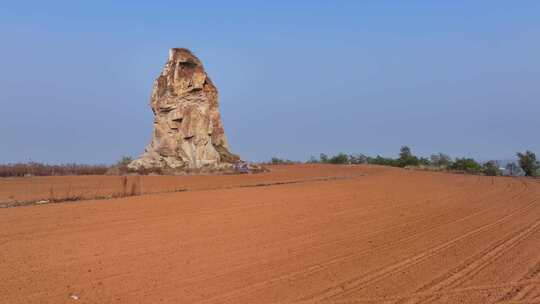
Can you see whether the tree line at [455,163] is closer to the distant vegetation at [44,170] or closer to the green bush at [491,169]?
the green bush at [491,169]

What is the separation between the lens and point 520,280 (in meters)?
7.86

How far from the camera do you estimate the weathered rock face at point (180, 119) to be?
31550 mm

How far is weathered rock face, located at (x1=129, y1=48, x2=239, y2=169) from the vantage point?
31550 mm

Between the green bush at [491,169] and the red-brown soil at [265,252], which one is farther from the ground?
the green bush at [491,169]

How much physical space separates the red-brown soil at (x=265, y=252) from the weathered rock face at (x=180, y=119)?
15.2 meters

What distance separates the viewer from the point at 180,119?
32.0 metres

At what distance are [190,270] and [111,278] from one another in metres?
1.18


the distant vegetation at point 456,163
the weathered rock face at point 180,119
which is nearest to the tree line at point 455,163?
the distant vegetation at point 456,163

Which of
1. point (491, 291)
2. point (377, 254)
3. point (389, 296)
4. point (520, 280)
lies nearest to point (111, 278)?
point (389, 296)

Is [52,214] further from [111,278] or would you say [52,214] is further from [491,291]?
[491,291]

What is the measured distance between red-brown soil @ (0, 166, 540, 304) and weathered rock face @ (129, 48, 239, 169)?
50.0 ft

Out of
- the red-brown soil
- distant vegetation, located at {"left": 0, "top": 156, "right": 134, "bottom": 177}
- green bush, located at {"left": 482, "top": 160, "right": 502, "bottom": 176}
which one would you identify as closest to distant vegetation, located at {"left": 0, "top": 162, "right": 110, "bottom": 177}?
distant vegetation, located at {"left": 0, "top": 156, "right": 134, "bottom": 177}

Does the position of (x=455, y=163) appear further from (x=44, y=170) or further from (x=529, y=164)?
(x=44, y=170)

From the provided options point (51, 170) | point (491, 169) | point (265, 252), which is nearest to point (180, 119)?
point (51, 170)
